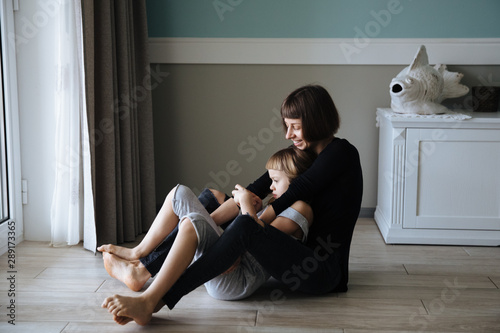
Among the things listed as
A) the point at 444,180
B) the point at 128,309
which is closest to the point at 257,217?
the point at 128,309

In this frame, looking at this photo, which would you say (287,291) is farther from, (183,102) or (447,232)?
(183,102)

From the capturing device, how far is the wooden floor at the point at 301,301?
1835 millimetres

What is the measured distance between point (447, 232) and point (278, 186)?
1.07 meters

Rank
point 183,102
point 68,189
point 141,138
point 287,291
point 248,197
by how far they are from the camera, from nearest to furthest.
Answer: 1. point 248,197
2. point 287,291
3. point 68,189
4. point 141,138
5. point 183,102

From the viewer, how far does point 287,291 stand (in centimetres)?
213

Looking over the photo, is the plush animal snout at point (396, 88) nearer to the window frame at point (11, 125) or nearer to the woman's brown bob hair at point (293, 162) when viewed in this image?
the woman's brown bob hair at point (293, 162)

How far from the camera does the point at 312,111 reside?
200 cm

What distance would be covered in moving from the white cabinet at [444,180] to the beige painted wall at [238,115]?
43 cm

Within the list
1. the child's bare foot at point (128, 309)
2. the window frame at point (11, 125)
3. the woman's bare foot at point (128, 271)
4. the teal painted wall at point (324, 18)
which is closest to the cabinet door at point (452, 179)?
the teal painted wall at point (324, 18)

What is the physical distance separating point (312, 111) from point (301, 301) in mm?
659

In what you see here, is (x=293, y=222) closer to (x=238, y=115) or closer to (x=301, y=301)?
(x=301, y=301)

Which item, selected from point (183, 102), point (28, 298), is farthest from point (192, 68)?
point (28, 298)

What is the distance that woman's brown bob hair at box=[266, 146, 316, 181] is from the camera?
206cm

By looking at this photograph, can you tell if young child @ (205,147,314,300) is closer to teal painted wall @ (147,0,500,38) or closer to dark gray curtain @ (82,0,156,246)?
dark gray curtain @ (82,0,156,246)
